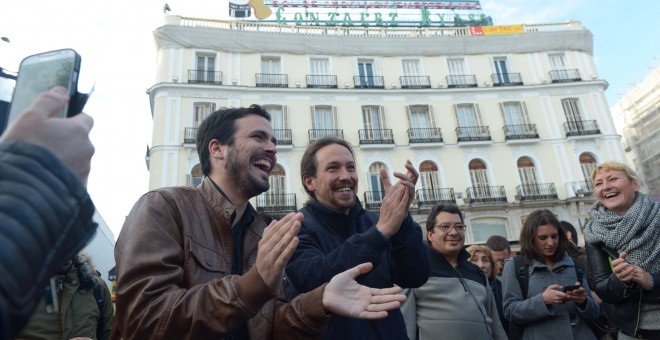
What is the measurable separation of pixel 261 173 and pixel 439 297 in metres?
2.14

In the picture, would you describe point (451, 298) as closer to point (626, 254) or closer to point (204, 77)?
point (626, 254)

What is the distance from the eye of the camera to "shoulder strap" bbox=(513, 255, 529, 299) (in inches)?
149

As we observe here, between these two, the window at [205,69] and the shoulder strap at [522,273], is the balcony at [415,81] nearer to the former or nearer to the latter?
the window at [205,69]

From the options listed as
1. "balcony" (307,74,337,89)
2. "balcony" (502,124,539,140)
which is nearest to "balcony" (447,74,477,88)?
"balcony" (502,124,539,140)

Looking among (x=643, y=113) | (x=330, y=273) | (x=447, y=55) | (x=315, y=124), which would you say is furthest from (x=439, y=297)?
(x=643, y=113)

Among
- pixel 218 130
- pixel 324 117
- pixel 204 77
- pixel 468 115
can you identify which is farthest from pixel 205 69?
pixel 218 130

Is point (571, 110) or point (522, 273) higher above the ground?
point (571, 110)

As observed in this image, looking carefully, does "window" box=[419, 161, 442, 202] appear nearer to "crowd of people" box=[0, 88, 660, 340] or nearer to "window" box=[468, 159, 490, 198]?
"window" box=[468, 159, 490, 198]

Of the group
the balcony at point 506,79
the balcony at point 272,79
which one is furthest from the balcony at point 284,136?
the balcony at point 506,79

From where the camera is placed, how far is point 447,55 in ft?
76.6

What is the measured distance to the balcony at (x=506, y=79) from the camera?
22487 millimetres

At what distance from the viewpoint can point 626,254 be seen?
290 centimetres

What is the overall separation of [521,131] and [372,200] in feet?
31.5

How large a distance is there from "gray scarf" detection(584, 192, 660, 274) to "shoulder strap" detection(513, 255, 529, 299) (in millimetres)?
778
